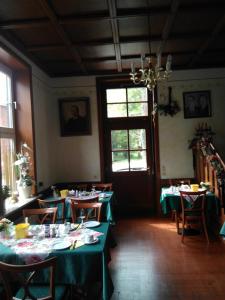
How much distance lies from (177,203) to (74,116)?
2.87 metres

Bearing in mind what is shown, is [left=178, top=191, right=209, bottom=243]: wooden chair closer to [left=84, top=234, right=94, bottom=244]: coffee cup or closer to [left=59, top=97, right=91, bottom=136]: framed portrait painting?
[left=84, top=234, right=94, bottom=244]: coffee cup

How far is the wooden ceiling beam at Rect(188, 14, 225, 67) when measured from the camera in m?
3.92

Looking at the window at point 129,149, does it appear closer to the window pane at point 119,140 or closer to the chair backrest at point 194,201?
the window pane at point 119,140

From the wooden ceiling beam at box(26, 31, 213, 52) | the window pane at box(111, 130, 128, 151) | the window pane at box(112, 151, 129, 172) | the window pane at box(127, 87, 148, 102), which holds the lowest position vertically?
the window pane at box(112, 151, 129, 172)

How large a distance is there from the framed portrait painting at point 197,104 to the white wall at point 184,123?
0.28ft

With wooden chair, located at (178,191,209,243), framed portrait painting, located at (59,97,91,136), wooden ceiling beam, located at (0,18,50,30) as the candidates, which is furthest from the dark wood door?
wooden ceiling beam, located at (0,18,50,30)

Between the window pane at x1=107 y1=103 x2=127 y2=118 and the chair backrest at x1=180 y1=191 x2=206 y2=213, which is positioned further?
the window pane at x1=107 y1=103 x2=127 y2=118

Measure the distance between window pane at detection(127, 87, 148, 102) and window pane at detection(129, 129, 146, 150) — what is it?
0.67 m

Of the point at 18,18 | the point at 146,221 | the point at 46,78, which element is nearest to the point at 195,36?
the point at 18,18

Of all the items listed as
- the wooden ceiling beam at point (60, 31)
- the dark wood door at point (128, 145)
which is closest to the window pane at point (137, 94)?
the dark wood door at point (128, 145)

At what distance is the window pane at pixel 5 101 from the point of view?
460 centimetres

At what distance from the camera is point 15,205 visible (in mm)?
4277

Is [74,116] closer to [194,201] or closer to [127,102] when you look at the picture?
[127,102]

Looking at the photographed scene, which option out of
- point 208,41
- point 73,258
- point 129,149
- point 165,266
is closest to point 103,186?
point 129,149
